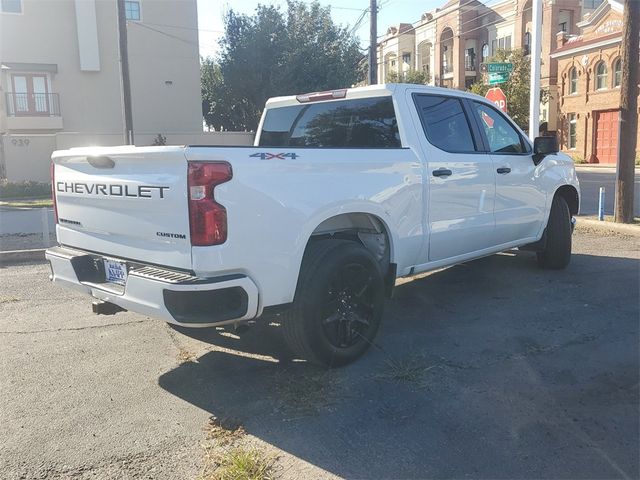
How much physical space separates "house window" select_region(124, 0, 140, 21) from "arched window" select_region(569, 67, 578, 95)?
2612cm

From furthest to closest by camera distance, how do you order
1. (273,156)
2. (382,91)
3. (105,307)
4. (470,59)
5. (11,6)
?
(470,59) < (11,6) < (382,91) < (105,307) < (273,156)

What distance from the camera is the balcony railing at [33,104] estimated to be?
91.9 feet

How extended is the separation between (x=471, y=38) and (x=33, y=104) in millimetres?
38492

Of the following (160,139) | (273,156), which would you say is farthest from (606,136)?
(273,156)

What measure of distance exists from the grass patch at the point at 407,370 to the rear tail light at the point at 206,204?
156 centimetres

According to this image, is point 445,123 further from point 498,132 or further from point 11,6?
point 11,6

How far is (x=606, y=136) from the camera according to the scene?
34.4m

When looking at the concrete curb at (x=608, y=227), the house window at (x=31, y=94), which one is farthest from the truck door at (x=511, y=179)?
the house window at (x=31, y=94)

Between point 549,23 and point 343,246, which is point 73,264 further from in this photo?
point 549,23

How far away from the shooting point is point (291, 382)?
3980 mm

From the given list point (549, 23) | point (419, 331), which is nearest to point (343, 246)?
point (419, 331)

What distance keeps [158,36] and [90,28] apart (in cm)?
308

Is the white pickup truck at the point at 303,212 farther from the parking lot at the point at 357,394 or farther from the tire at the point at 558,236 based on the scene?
the tire at the point at 558,236

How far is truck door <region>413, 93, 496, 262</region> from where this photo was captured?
4977mm
